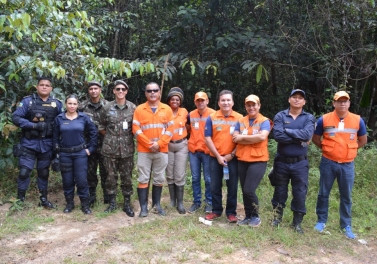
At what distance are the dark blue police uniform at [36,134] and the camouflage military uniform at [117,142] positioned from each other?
74cm

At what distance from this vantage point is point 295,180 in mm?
4316

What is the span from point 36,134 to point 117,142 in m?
1.11

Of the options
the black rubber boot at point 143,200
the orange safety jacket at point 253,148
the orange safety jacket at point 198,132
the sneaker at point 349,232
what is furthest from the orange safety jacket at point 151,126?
the sneaker at point 349,232

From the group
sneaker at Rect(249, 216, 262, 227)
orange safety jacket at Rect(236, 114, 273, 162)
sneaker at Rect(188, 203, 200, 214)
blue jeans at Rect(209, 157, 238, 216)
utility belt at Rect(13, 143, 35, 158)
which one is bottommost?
sneaker at Rect(188, 203, 200, 214)

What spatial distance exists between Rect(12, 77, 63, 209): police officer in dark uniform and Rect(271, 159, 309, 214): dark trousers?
120 inches

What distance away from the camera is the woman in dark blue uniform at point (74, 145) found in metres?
4.78

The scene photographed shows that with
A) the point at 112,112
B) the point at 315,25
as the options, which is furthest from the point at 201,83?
the point at 112,112

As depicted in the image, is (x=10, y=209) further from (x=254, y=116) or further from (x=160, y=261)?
(x=254, y=116)

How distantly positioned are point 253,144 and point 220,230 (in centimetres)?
110

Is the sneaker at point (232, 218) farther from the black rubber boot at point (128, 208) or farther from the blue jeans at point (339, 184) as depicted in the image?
the black rubber boot at point (128, 208)

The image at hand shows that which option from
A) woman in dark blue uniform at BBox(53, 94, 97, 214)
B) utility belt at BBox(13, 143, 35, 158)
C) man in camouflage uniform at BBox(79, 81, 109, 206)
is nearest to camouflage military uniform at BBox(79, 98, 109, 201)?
man in camouflage uniform at BBox(79, 81, 109, 206)

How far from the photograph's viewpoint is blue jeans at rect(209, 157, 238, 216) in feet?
15.1

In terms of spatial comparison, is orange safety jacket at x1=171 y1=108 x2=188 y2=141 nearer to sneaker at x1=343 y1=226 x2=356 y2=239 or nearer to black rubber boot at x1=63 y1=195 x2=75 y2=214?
black rubber boot at x1=63 y1=195 x2=75 y2=214

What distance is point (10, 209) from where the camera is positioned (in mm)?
4879
